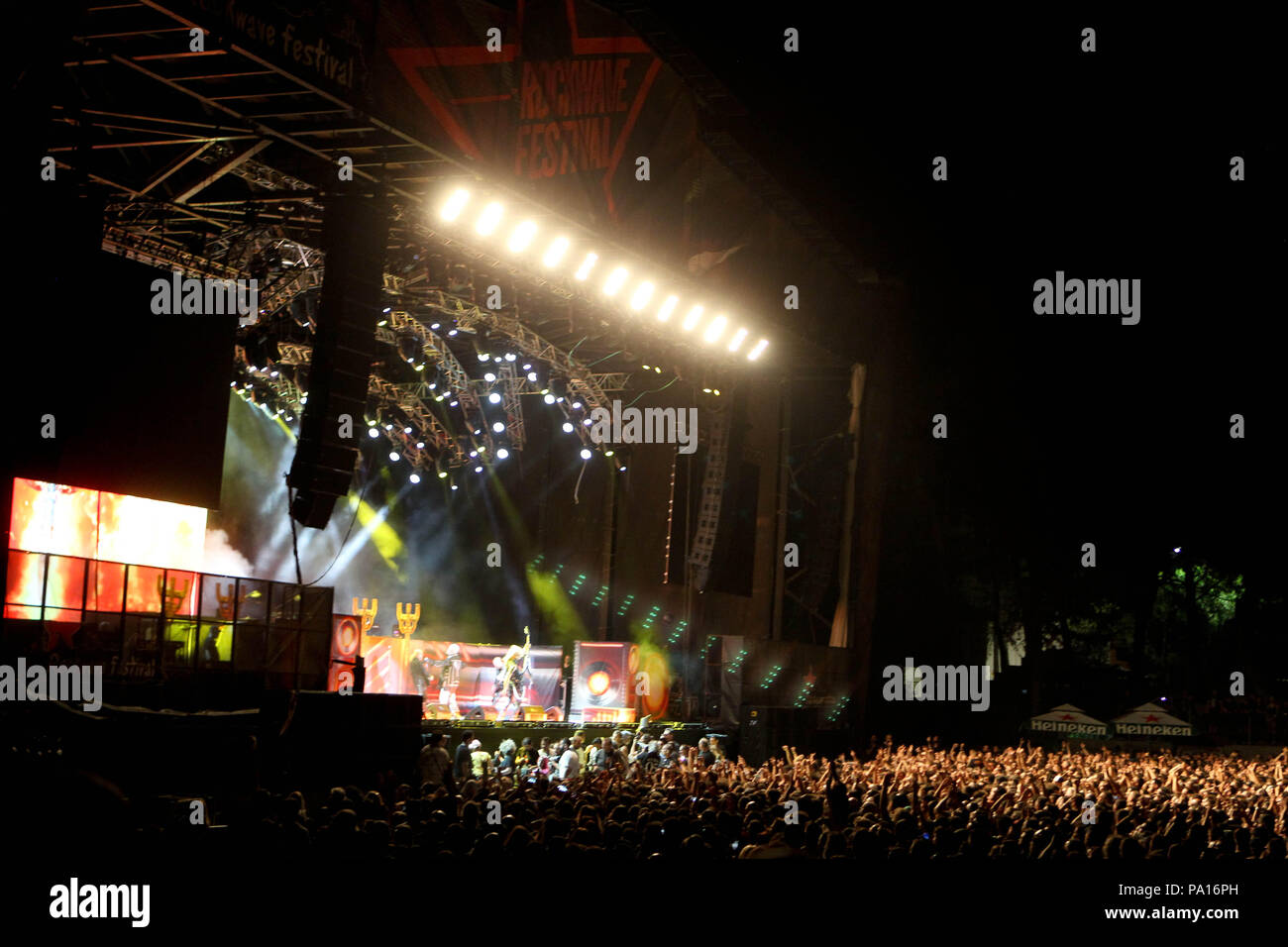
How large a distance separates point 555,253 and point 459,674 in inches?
417

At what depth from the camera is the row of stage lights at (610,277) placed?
13.2m

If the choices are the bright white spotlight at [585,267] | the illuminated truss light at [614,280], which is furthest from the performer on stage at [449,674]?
the bright white spotlight at [585,267]

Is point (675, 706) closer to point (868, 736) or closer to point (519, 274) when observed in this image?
point (868, 736)

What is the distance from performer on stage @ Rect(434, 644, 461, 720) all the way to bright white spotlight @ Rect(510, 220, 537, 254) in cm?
1065

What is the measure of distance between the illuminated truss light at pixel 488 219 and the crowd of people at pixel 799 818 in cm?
578

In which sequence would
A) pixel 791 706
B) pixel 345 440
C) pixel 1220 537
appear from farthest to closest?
pixel 1220 537, pixel 791 706, pixel 345 440

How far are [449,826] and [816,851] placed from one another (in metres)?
1.88

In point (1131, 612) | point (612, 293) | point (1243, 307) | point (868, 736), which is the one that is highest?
point (1243, 307)

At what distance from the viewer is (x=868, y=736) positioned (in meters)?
23.4

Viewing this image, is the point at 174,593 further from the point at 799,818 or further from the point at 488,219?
the point at 799,818

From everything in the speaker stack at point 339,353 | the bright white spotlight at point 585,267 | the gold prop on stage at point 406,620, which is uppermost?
the bright white spotlight at point 585,267

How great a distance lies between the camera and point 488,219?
13430 mm

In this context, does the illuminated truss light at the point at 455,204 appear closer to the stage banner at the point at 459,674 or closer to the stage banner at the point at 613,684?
the stage banner at the point at 613,684
